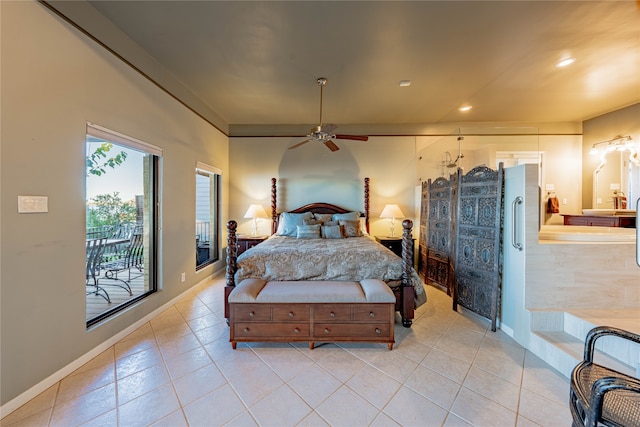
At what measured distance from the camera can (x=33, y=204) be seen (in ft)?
5.78

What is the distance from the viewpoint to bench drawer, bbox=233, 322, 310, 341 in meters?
2.28

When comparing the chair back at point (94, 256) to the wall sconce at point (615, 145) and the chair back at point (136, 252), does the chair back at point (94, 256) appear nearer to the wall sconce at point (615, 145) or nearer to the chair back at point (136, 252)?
the chair back at point (136, 252)

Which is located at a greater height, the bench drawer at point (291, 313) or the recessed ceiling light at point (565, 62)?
the recessed ceiling light at point (565, 62)

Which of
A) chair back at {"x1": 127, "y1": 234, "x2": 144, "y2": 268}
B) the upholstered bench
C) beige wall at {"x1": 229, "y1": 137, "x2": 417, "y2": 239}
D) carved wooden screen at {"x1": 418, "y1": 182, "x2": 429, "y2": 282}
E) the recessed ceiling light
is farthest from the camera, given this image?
beige wall at {"x1": 229, "y1": 137, "x2": 417, "y2": 239}

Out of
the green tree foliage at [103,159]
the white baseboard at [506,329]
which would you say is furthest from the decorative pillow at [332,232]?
the green tree foliage at [103,159]

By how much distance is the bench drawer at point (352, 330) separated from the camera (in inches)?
89.7

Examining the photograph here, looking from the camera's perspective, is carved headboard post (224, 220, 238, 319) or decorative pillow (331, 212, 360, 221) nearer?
carved headboard post (224, 220, 238, 319)

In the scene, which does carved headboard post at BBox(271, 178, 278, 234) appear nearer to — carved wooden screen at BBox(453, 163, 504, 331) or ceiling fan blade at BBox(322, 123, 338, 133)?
ceiling fan blade at BBox(322, 123, 338, 133)

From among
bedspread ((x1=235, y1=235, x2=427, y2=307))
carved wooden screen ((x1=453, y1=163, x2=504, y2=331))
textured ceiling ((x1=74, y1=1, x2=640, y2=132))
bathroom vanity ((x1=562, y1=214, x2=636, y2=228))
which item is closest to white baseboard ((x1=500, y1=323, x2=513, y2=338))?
carved wooden screen ((x1=453, y1=163, x2=504, y2=331))

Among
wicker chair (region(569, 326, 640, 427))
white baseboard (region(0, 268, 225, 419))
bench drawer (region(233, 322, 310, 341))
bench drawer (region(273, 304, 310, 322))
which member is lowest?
white baseboard (region(0, 268, 225, 419))

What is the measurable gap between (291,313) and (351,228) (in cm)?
234

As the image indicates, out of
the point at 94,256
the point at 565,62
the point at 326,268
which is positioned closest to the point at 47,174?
the point at 94,256

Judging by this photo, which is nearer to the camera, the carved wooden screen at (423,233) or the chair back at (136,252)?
the chair back at (136,252)

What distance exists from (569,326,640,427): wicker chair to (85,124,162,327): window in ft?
11.9
